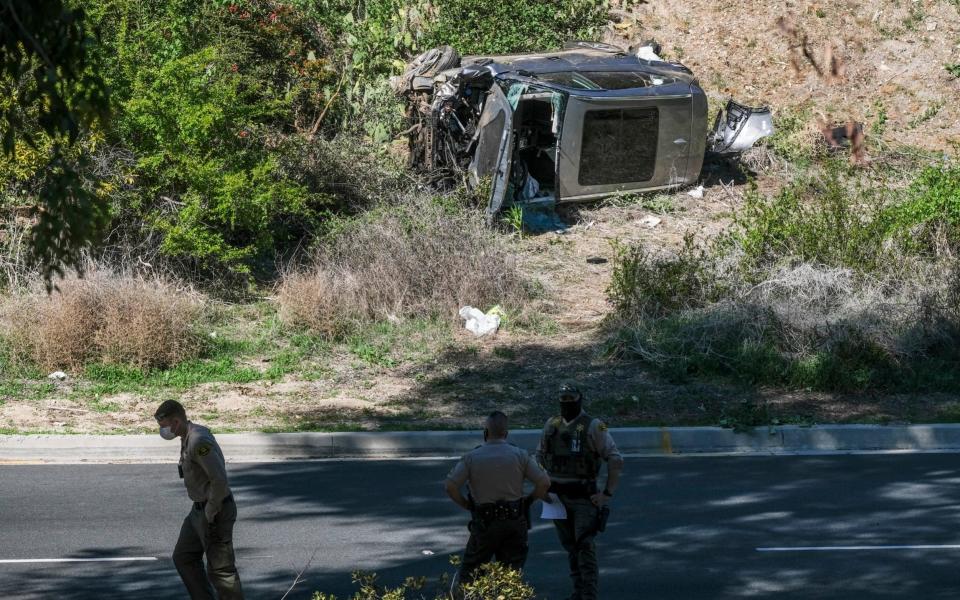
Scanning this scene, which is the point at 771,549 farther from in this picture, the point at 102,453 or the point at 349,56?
the point at 349,56

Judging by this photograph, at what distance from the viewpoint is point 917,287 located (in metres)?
13.1

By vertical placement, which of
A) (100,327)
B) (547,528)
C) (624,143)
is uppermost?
(624,143)

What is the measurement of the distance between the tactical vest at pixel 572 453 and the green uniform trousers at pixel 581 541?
0.53 feet

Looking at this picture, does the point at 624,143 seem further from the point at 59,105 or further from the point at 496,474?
the point at 59,105

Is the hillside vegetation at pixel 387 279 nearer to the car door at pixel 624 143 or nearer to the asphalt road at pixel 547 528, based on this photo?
the car door at pixel 624 143

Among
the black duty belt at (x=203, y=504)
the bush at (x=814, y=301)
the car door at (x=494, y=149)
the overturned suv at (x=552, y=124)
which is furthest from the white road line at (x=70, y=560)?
the overturned suv at (x=552, y=124)

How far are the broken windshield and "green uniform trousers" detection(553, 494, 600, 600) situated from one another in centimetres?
1121

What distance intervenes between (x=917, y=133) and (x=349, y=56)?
35.0 ft

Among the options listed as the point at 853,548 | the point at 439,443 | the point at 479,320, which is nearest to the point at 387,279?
the point at 479,320

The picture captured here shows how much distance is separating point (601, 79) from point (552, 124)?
127cm

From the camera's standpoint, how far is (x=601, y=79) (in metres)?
17.7

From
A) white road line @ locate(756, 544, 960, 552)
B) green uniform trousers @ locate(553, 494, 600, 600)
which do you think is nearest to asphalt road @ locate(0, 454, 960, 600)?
white road line @ locate(756, 544, 960, 552)

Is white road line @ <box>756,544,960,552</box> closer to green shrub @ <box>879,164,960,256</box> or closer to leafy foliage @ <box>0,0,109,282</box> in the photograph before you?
leafy foliage @ <box>0,0,109,282</box>

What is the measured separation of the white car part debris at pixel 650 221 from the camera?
17375 millimetres
